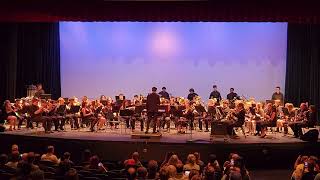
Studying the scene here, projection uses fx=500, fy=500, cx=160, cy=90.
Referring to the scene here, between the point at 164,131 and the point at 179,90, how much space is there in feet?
14.7

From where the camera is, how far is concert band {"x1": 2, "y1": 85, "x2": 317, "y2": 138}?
16734 mm

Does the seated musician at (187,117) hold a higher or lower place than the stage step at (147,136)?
higher

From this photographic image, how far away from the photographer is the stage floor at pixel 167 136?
52.1ft

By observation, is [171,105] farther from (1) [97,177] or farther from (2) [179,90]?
(1) [97,177]

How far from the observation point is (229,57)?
22766 mm

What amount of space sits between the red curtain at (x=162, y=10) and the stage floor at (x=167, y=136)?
4.17m

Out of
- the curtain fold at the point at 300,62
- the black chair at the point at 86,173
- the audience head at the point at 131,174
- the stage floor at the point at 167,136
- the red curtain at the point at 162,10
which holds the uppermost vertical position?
the red curtain at the point at 162,10

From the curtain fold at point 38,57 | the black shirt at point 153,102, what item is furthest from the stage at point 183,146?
the curtain fold at point 38,57

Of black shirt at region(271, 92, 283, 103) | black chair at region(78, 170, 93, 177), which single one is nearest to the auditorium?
black shirt at region(271, 92, 283, 103)

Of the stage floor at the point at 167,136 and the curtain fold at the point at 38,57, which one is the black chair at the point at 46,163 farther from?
the curtain fold at the point at 38,57

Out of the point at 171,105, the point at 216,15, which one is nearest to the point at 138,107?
the point at 171,105

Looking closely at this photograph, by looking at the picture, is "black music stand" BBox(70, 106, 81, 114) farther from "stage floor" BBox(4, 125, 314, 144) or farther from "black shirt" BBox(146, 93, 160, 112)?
"black shirt" BBox(146, 93, 160, 112)

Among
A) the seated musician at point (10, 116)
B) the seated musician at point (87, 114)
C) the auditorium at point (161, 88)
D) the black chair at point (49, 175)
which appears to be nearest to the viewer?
the black chair at point (49, 175)

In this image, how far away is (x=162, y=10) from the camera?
1780 cm
